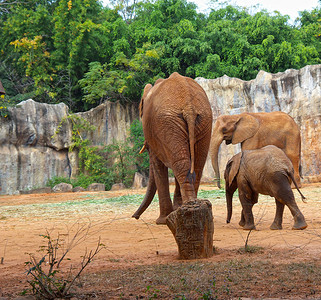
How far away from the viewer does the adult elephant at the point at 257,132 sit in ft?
43.5

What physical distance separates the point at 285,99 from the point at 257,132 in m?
7.23

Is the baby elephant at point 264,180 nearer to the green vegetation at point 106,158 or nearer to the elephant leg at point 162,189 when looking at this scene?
the elephant leg at point 162,189

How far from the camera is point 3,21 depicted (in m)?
25.7

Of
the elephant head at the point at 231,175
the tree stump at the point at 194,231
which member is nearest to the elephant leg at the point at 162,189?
the elephant head at the point at 231,175

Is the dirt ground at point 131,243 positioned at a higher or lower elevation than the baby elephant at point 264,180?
lower

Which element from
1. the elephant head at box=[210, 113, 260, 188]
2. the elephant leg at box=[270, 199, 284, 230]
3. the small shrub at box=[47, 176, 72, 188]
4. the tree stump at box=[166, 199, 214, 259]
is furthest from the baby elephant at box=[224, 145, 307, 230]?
the small shrub at box=[47, 176, 72, 188]

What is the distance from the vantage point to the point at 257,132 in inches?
526

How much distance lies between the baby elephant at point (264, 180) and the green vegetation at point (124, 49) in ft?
52.9

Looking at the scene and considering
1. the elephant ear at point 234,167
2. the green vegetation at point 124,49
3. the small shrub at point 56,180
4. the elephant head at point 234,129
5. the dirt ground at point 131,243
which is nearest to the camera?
the dirt ground at point 131,243

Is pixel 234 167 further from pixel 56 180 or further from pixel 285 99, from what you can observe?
pixel 56 180

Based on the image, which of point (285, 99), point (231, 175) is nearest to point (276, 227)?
point (231, 175)

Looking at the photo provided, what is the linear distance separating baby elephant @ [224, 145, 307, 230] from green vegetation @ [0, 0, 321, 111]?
52.9ft

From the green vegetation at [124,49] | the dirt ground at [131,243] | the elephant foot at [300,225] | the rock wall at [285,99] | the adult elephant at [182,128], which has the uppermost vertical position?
the green vegetation at [124,49]

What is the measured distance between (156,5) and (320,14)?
10186 mm
